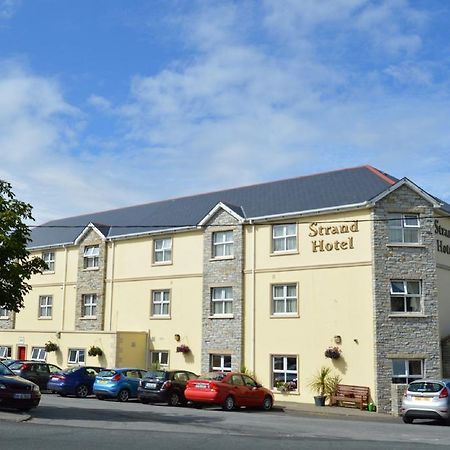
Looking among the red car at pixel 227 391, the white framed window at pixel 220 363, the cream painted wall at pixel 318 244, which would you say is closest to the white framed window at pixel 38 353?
the white framed window at pixel 220 363

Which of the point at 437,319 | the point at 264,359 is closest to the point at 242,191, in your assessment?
the point at 264,359

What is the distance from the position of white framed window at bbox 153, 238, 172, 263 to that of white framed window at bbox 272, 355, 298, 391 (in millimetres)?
8613

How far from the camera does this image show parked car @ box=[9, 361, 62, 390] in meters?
29.9

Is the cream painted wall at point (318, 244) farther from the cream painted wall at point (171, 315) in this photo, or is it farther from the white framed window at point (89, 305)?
the white framed window at point (89, 305)

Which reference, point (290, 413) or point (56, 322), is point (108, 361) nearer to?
point (56, 322)

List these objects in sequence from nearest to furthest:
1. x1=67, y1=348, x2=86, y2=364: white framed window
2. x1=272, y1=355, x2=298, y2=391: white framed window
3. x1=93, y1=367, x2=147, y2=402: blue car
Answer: x1=93, y1=367, x2=147, y2=402: blue car → x1=272, y1=355, x2=298, y2=391: white framed window → x1=67, y1=348, x2=86, y2=364: white framed window

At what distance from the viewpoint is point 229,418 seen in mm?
20734

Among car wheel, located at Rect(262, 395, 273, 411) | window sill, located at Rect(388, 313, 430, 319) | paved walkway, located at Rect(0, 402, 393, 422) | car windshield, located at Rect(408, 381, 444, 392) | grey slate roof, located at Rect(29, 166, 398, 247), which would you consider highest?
grey slate roof, located at Rect(29, 166, 398, 247)

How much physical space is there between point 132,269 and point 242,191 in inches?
293

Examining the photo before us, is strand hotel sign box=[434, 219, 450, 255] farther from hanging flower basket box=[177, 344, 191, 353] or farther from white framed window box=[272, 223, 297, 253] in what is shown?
hanging flower basket box=[177, 344, 191, 353]

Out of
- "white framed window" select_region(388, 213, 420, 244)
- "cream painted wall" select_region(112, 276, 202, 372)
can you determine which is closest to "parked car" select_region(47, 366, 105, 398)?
"cream painted wall" select_region(112, 276, 202, 372)

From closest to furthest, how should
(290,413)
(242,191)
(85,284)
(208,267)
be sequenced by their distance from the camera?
(290,413) → (208,267) → (242,191) → (85,284)

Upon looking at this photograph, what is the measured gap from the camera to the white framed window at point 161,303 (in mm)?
35125

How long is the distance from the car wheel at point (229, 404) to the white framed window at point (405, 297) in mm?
7845
